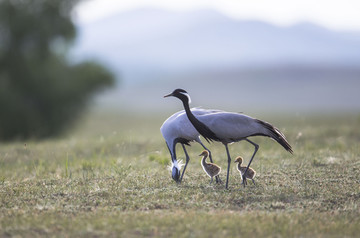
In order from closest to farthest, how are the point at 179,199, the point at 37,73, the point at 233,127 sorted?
the point at 179,199, the point at 233,127, the point at 37,73

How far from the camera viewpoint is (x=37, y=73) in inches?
932

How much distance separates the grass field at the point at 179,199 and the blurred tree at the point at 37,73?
12.3 meters

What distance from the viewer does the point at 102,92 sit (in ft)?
84.9

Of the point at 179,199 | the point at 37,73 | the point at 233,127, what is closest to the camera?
the point at 179,199

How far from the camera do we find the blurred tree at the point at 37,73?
22453 millimetres

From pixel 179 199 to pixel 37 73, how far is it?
18.6m

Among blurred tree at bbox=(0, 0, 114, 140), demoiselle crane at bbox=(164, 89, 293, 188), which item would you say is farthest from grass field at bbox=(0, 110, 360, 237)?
blurred tree at bbox=(0, 0, 114, 140)

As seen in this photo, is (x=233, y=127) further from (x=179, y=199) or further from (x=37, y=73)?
(x=37, y=73)

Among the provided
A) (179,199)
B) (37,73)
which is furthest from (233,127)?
(37,73)

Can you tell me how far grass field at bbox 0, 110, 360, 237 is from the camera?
5.59m

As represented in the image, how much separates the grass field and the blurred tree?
12308 mm

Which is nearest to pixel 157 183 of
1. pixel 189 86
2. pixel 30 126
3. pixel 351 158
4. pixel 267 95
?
pixel 351 158

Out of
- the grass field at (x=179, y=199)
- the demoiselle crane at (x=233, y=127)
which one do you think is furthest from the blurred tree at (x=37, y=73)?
the demoiselle crane at (x=233, y=127)

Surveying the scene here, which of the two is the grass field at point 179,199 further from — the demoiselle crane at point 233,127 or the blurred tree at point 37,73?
the blurred tree at point 37,73
